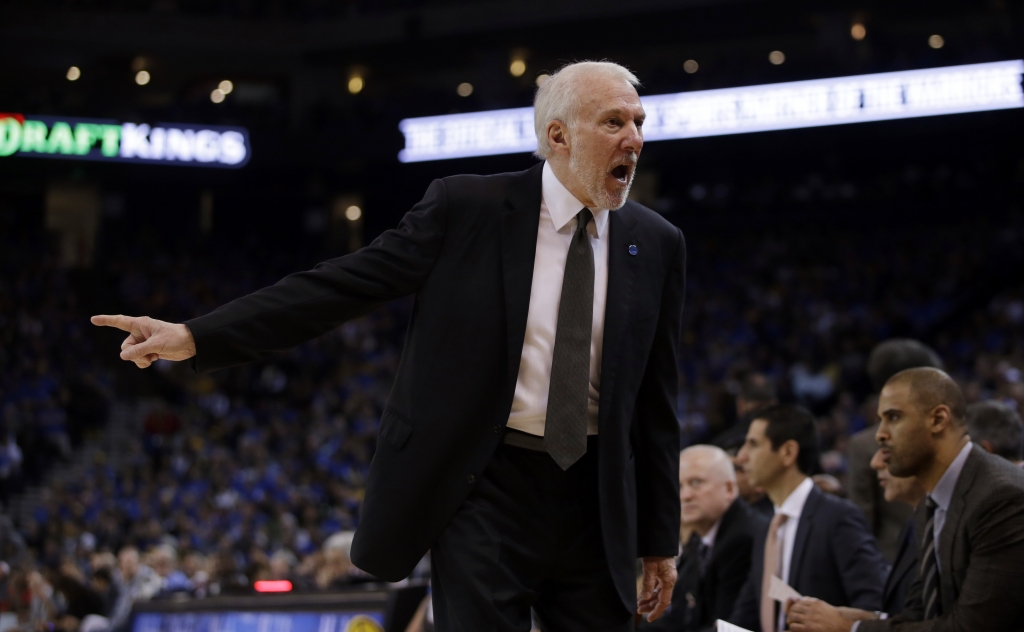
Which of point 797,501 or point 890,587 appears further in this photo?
point 797,501

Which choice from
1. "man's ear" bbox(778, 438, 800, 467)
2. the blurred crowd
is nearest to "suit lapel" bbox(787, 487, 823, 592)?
"man's ear" bbox(778, 438, 800, 467)

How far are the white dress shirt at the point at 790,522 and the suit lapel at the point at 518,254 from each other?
223cm

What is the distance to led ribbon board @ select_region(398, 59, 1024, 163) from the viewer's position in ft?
48.5

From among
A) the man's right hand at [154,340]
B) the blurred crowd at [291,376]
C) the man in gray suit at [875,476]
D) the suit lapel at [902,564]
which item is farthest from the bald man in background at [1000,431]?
the blurred crowd at [291,376]

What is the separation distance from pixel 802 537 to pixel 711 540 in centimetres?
71

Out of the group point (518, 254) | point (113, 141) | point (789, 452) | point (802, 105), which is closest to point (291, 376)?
point (113, 141)

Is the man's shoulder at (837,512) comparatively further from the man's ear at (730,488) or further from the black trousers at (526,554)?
the black trousers at (526,554)

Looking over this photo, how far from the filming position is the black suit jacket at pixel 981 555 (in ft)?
9.29

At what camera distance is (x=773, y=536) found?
13.6 ft

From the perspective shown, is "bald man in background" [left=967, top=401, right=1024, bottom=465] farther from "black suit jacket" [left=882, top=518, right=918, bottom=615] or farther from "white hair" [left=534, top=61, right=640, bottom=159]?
"white hair" [left=534, top=61, right=640, bottom=159]

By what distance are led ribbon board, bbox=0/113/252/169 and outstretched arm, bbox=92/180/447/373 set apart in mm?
17627

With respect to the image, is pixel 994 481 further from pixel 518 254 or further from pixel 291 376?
pixel 291 376

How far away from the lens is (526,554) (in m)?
2.07

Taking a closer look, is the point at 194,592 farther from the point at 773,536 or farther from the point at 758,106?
the point at 758,106
